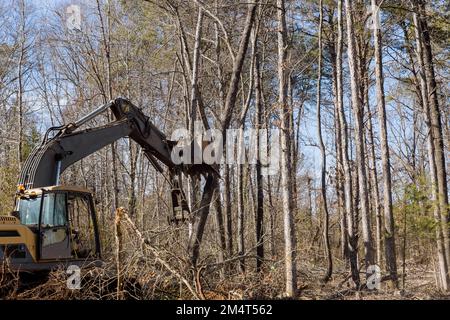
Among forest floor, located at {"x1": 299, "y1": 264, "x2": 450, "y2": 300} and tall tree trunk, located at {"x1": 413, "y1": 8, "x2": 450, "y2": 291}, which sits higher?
tall tree trunk, located at {"x1": 413, "y1": 8, "x2": 450, "y2": 291}

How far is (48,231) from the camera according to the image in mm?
8547

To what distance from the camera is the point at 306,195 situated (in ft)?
98.1

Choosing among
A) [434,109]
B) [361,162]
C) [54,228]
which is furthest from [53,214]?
[434,109]

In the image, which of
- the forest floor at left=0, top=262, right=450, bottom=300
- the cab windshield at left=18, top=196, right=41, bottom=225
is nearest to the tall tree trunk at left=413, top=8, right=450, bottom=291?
the forest floor at left=0, top=262, right=450, bottom=300

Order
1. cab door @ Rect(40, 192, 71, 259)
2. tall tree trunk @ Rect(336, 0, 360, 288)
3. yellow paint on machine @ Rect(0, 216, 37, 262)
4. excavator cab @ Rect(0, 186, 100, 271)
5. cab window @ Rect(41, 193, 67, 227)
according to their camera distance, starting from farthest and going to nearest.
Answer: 1. tall tree trunk @ Rect(336, 0, 360, 288)
2. cab window @ Rect(41, 193, 67, 227)
3. cab door @ Rect(40, 192, 71, 259)
4. excavator cab @ Rect(0, 186, 100, 271)
5. yellow paint on machine @ Rect(0, 216, 37, 262)

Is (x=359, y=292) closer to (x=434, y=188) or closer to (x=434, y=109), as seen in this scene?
(x=434, y=188)

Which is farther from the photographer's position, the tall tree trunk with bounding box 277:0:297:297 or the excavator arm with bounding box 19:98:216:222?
the tall tree trunk with bounding box 277:0:297:297

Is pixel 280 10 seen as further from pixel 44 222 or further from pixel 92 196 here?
pixel 44 222

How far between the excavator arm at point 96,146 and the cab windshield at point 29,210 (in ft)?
0.96

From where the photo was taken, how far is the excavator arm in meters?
9.23

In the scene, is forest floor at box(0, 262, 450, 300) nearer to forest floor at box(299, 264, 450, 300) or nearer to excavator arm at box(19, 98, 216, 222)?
forest floor at box(299, 264, 450, 300)

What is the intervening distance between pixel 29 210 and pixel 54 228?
0.55 metres

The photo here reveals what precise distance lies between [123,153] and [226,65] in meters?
10.9
